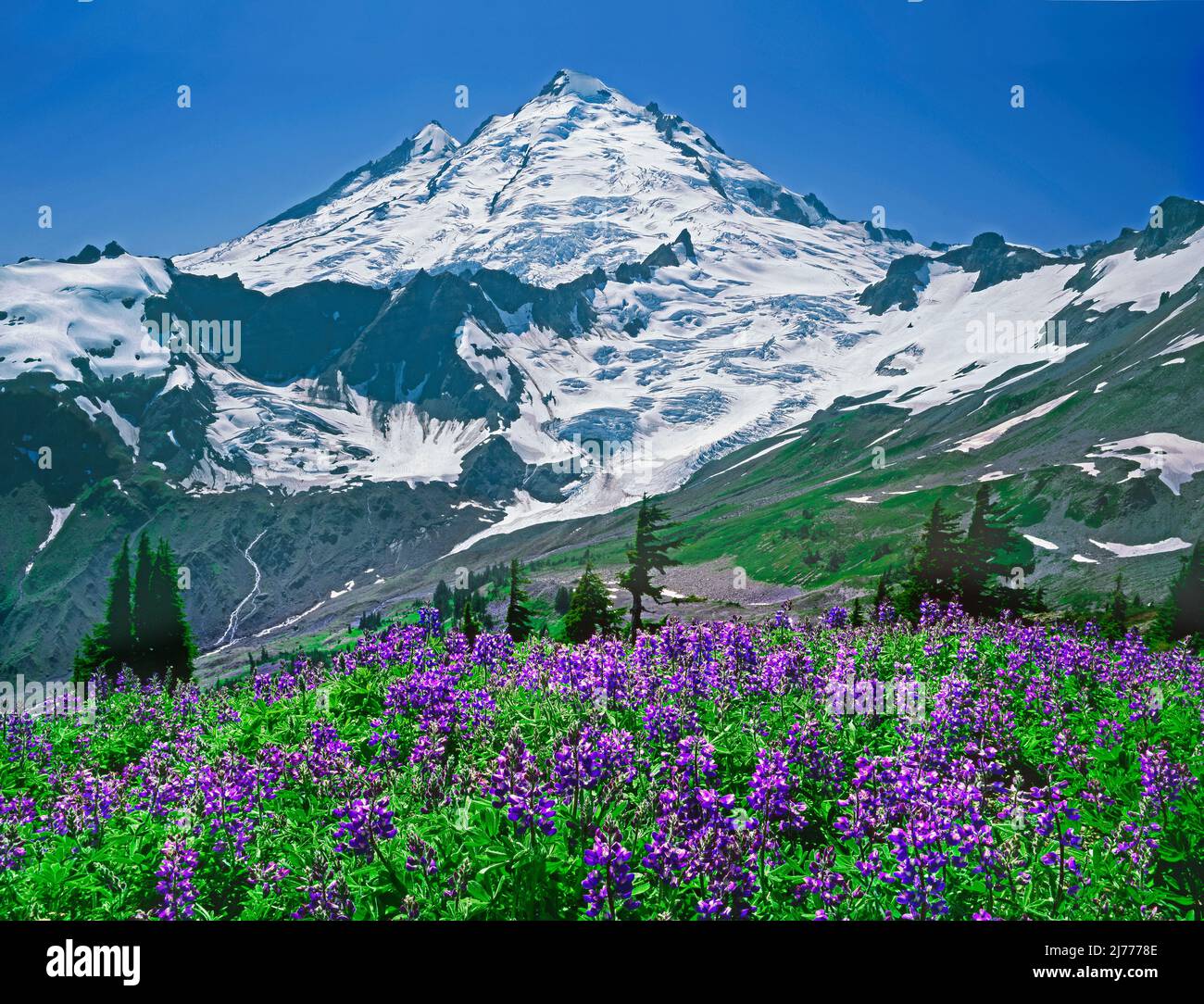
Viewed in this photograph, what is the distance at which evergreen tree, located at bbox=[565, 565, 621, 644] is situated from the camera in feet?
117

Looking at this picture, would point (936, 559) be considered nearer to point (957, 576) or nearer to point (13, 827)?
point (957, 576)

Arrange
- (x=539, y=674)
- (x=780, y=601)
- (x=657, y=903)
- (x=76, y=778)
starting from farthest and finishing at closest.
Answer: (x=780, y=601) → (x=539, y=674) → (x=76, y=778) → (x=657, y=903)

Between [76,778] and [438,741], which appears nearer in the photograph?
[438,741]

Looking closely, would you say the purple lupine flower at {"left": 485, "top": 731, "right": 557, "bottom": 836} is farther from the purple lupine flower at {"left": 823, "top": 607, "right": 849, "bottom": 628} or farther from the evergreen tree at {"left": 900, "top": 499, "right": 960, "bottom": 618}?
the evergreen tree at {"left": 900, "top": 499, "right": 960, "bottom": 618}

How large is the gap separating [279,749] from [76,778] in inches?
98.7

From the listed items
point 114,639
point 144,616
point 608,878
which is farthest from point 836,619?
point 144,616

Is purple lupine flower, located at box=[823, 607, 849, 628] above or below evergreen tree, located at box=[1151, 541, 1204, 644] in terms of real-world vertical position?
above

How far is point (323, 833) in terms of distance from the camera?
6.98m

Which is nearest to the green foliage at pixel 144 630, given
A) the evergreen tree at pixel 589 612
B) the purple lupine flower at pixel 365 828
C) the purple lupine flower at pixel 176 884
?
the evergreen tree at pixel 589 612

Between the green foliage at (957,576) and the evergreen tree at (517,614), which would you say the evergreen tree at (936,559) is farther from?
the evergreen tree at (517,614)

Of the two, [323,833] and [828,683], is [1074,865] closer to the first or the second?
[828,683]

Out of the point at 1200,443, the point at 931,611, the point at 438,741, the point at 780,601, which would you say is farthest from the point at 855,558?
the point at 438,741

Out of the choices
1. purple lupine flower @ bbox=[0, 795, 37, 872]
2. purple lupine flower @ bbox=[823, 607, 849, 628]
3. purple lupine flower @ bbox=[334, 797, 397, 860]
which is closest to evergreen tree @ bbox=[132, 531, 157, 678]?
purple lupine flower @ bbox=[823, 607, 849, 628]

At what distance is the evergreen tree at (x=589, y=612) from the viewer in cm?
3566
